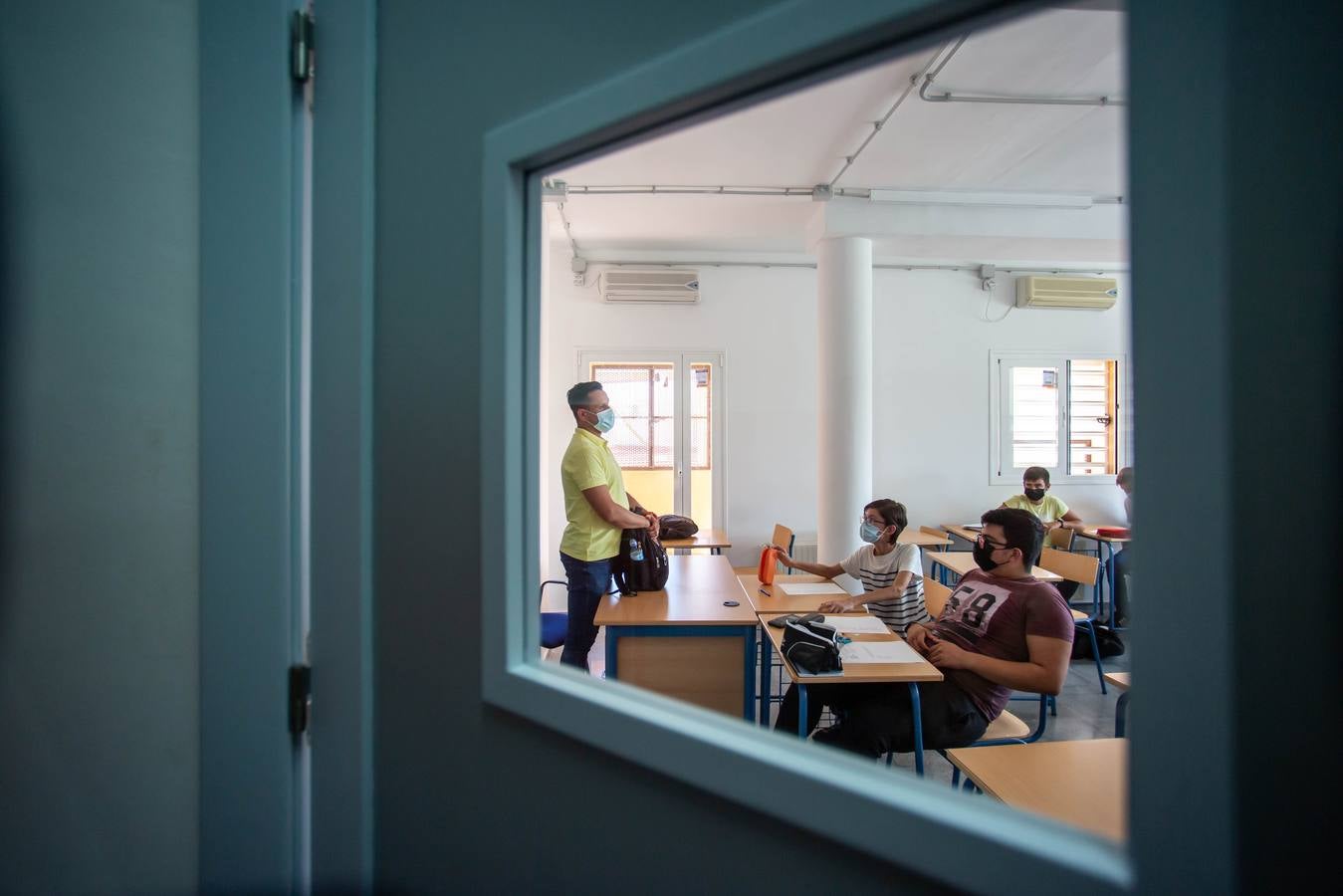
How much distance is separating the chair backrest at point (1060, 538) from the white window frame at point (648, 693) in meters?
4.79

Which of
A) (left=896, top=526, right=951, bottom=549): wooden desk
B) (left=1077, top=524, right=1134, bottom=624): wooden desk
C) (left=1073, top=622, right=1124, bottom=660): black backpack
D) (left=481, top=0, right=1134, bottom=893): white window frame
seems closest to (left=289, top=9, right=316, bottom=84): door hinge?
(left=481, top=0, right=1134, bottom=893): white window frame

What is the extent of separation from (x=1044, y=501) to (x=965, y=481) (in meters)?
0.80

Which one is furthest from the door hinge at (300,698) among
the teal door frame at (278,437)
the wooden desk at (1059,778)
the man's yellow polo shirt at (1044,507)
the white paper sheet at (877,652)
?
the man's yellow polo shirt at (1044,507)

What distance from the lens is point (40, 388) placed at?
931 millimetres

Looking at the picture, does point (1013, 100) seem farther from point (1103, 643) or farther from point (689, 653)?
point (1103, 643)

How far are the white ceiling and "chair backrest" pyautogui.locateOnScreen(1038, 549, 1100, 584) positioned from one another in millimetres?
2444

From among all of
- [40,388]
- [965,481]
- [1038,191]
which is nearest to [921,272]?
[1038,191]

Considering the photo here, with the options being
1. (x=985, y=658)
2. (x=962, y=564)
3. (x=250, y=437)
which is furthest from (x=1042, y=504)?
(x=250, y=437)

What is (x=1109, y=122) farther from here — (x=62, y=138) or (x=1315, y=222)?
(x=62, y=138)

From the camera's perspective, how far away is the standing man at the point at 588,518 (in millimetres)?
2602

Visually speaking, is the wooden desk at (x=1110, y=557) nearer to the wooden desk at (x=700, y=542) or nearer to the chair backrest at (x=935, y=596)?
the chair backrest at (x=935, y=596)

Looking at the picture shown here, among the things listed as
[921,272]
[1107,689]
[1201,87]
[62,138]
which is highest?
[921,272]

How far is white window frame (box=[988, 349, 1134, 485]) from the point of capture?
207 inches

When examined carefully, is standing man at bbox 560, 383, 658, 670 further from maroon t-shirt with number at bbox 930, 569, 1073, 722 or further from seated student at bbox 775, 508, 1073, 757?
maroon t-shirt with number at bbox 930, 569, 1073, 722
